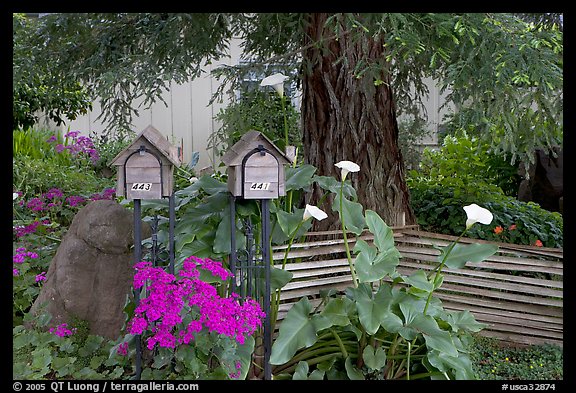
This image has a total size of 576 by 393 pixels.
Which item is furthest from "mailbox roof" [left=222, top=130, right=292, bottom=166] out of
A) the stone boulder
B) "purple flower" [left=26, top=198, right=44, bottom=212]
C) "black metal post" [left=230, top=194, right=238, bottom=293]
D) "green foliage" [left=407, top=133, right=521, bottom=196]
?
"green foliage" [left=407, top=133, right=521, bottom=196]

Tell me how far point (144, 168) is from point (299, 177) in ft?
2.44

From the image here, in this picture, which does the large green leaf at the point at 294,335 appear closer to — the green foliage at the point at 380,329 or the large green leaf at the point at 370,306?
the green foliage at the point at 380,329

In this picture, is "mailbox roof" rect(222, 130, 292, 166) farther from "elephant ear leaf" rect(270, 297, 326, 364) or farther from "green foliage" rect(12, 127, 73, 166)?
"green foliage" rect(12, 127, 73, 166)

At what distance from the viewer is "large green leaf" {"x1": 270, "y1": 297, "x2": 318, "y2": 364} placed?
8.13 ft

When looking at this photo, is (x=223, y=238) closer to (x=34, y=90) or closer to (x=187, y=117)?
(x=34, y=90)

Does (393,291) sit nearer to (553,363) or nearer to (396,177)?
(553,363)

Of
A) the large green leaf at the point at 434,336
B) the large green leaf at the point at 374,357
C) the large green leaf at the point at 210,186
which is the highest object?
the large green leaf at the point at 210,186

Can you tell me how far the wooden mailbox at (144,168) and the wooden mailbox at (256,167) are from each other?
279 mm

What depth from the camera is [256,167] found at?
2541 millimetres

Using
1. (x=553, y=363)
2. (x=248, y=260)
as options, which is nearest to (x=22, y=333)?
(x=248, y=260)

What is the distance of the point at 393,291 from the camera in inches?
105

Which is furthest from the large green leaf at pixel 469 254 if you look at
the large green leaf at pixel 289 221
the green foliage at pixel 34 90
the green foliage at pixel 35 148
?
the green foliage at pixel 35 148

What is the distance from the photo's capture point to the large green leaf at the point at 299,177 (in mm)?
2875
